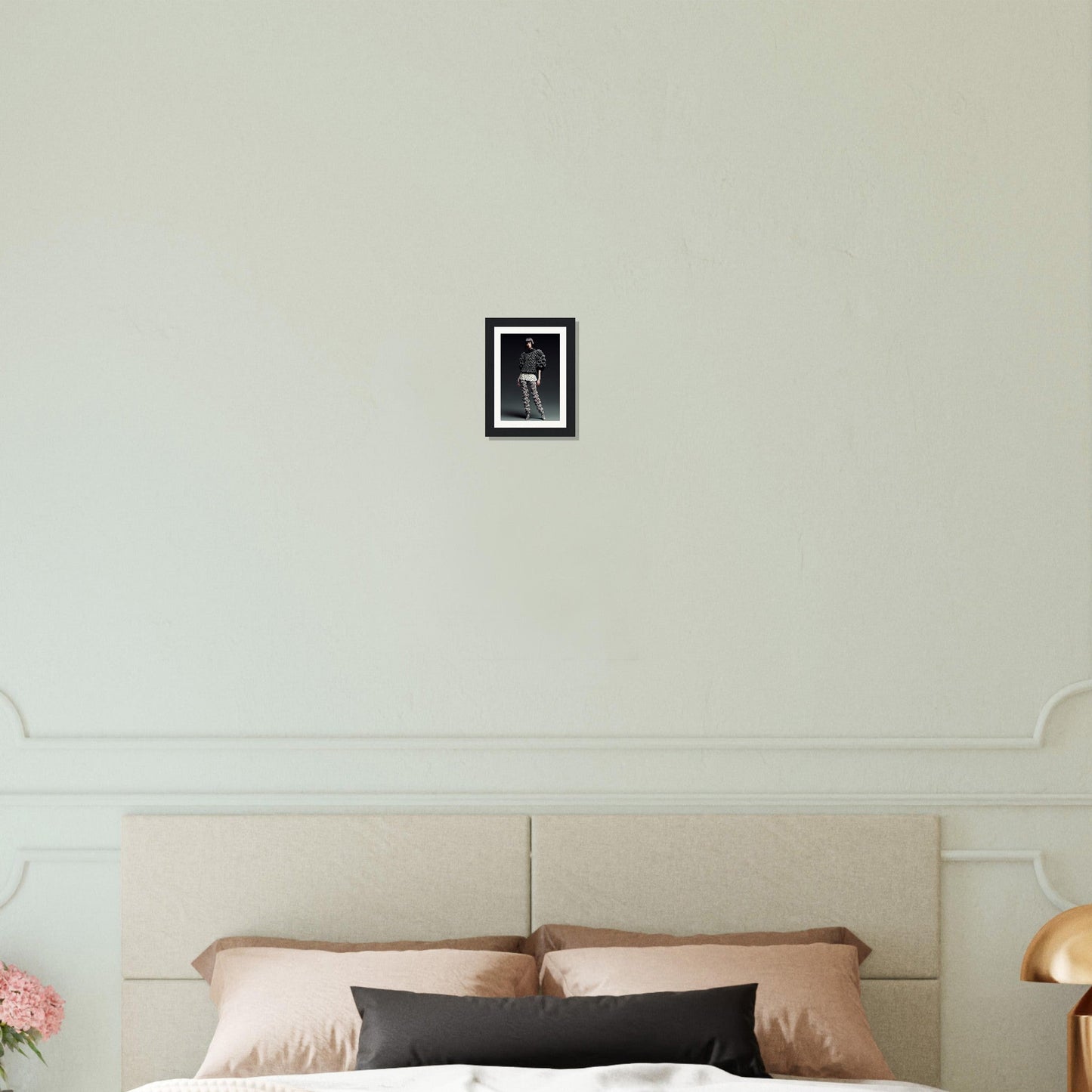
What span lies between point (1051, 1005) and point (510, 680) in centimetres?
148

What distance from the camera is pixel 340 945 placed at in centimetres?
260

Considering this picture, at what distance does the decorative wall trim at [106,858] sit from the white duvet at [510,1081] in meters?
0.82

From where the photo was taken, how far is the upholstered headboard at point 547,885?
271cm

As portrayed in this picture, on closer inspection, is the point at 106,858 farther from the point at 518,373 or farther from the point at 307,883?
the point at 518,373

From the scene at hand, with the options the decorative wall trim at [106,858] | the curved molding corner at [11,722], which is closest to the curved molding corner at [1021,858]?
the decorative wall trim at [106,858]

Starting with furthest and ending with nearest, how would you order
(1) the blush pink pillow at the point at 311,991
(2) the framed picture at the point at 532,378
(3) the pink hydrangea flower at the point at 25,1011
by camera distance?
(2) the framed picture at the point at 532,378 → (3) the pink hydrangea flower at the point at 25,1011 → (1) the blush pink pillow at the point at 311,991

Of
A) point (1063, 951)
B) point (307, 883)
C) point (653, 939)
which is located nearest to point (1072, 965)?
point (1063, 951)

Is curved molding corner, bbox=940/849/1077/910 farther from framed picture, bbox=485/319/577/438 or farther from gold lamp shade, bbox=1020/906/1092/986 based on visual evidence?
framed picture, bbox=485/319/577/438

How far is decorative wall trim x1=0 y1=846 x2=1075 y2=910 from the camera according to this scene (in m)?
2.75

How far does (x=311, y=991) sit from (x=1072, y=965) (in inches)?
61.8

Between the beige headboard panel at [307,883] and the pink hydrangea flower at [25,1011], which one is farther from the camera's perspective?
the beige headboard panel at [307,883]

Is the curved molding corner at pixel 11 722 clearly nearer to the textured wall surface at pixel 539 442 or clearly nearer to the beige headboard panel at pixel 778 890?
the textured wall surface at pixel 539 442

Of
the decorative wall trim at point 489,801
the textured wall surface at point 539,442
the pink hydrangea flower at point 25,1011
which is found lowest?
the pink hydrangea flower at point 25,1011

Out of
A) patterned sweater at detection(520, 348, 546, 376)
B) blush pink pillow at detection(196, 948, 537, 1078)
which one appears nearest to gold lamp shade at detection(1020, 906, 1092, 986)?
blush pink pillow at detection(196, 948, 537, 1078)
